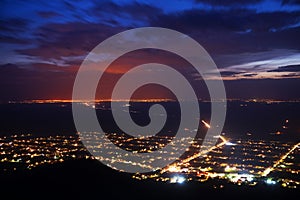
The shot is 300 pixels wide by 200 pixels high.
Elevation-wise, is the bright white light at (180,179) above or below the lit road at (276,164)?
below

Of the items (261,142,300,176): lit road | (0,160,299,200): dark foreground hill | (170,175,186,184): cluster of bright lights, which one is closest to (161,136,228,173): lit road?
(170,175,186,184): cluster of bright lights

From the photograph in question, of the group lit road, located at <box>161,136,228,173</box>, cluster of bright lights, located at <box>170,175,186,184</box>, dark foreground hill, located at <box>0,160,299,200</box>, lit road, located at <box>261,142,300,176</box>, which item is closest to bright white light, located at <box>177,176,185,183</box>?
cluster of bright lights, located at <box>170,175,186,184</box>

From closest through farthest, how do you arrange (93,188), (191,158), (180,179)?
(93,188) < (180,179) < (191,158)

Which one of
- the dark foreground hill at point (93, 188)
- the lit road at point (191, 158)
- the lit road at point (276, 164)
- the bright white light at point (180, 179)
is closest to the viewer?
the dark foreground hill at point (93, 188)

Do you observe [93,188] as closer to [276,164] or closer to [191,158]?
[191,158]

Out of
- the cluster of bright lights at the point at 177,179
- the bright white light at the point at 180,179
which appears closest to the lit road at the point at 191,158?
the cluster of bright lights at the point at 177,179

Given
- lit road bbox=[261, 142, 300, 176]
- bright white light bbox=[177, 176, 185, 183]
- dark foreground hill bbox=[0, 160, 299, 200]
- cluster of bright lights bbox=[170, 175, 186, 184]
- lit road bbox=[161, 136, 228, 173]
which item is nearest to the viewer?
dark foreground hill bbox=[0, 160, 299, 200]

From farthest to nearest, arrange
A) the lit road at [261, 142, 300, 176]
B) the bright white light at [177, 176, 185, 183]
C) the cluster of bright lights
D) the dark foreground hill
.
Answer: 1. the lit road at [261, 142, 300, 176]
2. the cluster of bright lights
3. the bright white light at [177, 176, 185, 183]
4. the dark foreground hill

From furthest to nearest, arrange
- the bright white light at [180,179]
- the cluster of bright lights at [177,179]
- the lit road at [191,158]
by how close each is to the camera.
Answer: the lit road at [191,158] < the cluster of bright lights at [177,179] < the bright white light at [180,179]

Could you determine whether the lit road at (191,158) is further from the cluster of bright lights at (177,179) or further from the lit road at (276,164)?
the lit road at (276,164)

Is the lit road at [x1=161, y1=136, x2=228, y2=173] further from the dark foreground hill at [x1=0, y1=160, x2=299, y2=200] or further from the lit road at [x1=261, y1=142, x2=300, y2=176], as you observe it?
the dark foreground hill at [x1=0, y1=160, x2=299, y2=200]

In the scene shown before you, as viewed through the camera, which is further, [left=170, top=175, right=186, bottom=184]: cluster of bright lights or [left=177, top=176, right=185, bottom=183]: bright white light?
[left=170, top=175, right=186, bottom=184]: cluster of bright lights

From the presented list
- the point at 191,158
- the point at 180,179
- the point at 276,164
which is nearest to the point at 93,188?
the point at 180,179

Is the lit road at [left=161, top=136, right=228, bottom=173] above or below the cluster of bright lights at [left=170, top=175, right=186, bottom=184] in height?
above
